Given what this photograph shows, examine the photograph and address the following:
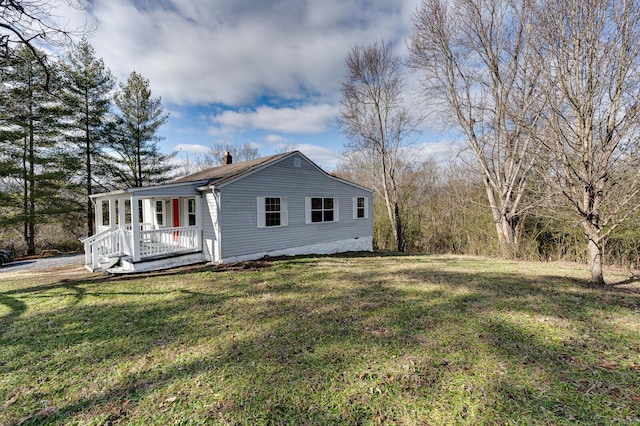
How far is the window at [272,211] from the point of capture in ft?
32.1

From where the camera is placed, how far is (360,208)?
1372 centimetres

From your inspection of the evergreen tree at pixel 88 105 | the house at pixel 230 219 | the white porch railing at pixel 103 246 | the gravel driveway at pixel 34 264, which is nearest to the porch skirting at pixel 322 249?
the house at pixel 230 219

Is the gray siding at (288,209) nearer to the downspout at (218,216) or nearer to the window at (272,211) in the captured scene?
the downspout at (218,216)

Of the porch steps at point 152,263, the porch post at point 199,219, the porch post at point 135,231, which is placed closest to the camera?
the porch post at point 135,231

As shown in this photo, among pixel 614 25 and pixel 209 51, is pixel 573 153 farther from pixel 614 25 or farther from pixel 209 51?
pixel 209 51

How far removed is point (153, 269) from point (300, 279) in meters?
4.66

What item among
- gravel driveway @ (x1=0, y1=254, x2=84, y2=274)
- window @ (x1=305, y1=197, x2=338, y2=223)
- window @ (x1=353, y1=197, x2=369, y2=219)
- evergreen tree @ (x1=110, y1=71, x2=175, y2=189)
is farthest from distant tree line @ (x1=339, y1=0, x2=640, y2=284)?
gravel driveway @ (x1=0, y1=254, x2=84, y2=274)

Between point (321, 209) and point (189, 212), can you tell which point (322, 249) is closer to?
point (321, 209)

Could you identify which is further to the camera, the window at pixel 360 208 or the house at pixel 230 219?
the window at pixel 360 208

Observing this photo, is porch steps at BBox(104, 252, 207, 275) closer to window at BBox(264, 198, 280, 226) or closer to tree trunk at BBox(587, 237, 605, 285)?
window at BBox(264, 198, 280, 226)

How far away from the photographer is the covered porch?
7.84 m

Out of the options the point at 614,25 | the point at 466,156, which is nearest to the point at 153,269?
the point at 614,25

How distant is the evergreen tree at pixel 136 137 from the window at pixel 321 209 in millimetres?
11958

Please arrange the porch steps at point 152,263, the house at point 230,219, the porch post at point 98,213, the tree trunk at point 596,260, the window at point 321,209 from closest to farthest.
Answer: the tree trunk at point 596,260 → the porch steps at point 152,263 → the house at point 230,219 → the porch post at point 98,213 → the window at point 321,209
